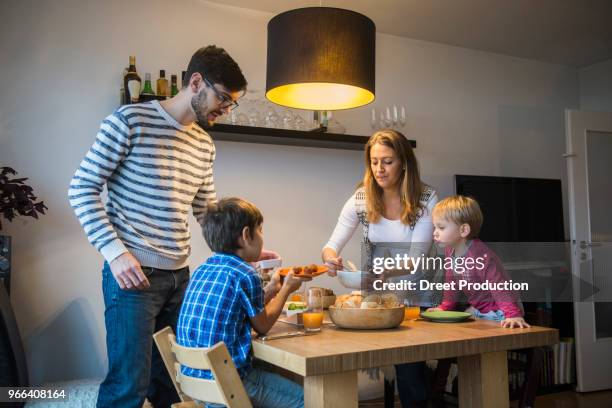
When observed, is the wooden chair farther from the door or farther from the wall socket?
the door

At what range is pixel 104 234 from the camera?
1.71m

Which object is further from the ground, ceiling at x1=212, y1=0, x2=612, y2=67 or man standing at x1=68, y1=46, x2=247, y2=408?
ceiling at x1=212, y1=0, x2=612, y2=67

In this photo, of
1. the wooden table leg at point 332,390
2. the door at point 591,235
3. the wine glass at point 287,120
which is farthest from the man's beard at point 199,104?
the door at point 591,235

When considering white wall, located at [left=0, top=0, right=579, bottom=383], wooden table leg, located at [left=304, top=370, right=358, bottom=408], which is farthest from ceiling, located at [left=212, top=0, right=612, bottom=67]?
wooden table leg, located at [left=304, top=370, right=358, bottom=408]

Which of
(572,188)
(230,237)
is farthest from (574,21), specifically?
(230,237)

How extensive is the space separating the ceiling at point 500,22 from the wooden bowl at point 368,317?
7.87 ft

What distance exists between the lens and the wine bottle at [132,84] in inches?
119

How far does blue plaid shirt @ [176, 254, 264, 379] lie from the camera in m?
1.60

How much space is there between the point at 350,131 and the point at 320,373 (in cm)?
277

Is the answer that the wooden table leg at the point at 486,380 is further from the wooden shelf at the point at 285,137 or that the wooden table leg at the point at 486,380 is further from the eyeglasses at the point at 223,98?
the wooden shelf at the point at 285,137

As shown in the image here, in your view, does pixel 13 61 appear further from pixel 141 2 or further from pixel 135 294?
pixel 135 294

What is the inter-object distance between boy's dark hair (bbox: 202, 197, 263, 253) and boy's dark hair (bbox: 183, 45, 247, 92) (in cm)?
42

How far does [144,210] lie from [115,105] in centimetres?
164

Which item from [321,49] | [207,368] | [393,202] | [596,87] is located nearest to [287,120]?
[393,202]
